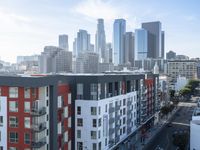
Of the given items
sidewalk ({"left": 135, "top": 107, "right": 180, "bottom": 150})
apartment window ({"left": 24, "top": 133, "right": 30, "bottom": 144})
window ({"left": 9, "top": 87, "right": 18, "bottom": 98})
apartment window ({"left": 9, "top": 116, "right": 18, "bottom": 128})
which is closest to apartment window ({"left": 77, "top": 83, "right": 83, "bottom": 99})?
window ({"left": 9, "top": 87, "right": 18, "bottom": 98})

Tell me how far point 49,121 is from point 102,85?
13.9 m

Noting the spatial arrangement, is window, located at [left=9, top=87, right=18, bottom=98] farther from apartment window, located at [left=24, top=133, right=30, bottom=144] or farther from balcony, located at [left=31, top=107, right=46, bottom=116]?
apartment window, located at [left=24, top=133, right=30, bottom=144]

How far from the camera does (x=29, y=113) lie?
4541 centimetres

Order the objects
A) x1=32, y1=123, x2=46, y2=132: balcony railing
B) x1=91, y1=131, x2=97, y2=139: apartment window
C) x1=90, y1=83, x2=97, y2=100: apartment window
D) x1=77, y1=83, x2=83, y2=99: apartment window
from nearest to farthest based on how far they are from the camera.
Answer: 1. x1=32, y1=123, x2=46, y2=132: balcony railing
2. x1=90, y1=83, x2=97, y2=100: apartment window
3. x1=91, y1=131, x2=97, y2=139: apartment window
4. x1=77, y1=83, x2=83, y2=99: apartment window

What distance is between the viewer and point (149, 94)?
326 ft

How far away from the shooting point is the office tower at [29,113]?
45344mm

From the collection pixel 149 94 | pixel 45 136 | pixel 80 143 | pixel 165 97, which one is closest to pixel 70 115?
pixel 80 143

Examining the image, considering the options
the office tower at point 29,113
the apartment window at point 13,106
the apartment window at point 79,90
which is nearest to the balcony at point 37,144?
the office tower at point 29,113

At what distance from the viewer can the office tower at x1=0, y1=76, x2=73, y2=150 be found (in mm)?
45344

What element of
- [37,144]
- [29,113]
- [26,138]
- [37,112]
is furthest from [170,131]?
[29,113]

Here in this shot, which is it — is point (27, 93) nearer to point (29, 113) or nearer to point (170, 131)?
→ point (29, 113)

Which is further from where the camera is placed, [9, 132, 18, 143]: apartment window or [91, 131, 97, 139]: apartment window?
[91, 131, 97, 139]: apartment window

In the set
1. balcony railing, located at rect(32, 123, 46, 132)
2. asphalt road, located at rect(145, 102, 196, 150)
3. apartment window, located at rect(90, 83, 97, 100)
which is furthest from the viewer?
asphalt road, located at rect(145, 102, 196, 150)

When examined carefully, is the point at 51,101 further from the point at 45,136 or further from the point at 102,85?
the point at 102,85
